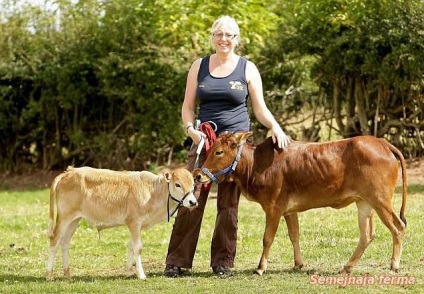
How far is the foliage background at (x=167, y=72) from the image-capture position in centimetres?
1842

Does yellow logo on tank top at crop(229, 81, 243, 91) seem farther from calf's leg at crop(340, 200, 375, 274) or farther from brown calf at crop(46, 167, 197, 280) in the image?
calf's leg at crop(340, 200, 375, 274)

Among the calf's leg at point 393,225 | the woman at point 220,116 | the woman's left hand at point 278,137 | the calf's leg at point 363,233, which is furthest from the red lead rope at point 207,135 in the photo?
the calf's leg at point 393,225

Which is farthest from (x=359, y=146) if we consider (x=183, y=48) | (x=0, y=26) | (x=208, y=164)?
(x=0, y=26)

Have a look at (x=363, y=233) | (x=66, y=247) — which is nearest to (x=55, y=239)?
(x=66, y=247)

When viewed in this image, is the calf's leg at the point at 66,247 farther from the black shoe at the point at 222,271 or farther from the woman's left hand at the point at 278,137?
the woman's left hand at the point at 278,137

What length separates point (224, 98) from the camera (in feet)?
29.8

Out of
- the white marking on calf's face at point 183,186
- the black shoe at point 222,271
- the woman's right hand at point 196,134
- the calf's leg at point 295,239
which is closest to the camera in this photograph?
the white marking on calf's face at point 183,186

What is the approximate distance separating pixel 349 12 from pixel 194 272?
10.3 meters

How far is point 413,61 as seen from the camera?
58.0ft

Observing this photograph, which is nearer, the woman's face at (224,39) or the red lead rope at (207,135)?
the woman's face at (224,39)

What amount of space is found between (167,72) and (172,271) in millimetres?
10560

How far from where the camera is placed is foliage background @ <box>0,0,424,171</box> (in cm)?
1842

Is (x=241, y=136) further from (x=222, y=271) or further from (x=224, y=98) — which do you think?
(x=222, y=271)

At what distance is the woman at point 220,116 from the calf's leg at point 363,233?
3.39 ft
